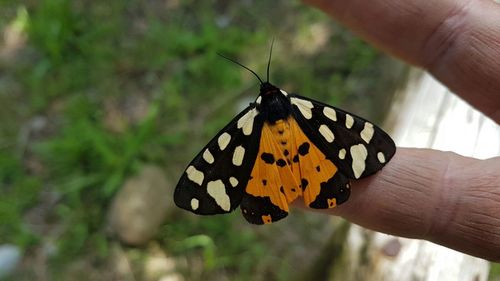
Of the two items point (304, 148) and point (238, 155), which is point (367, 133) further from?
point (238, 155)

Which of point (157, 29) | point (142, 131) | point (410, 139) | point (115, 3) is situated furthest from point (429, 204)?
point (115, 3)

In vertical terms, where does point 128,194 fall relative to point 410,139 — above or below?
below

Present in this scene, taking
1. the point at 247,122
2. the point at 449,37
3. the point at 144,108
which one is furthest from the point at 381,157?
the point at 144,108

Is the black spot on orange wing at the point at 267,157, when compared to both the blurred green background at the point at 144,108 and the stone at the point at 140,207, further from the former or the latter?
the stone at the point at 140,207

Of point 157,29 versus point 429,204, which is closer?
point 429,204

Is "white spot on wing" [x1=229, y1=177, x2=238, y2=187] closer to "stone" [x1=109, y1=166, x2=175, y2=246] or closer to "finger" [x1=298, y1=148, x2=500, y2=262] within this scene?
"finger" [x1=298, y1=148, x2=500, y2=262]

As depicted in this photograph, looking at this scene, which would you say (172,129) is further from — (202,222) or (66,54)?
(66,54)

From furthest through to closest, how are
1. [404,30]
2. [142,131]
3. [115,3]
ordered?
[115,3] → [142,131] → [404,30]
